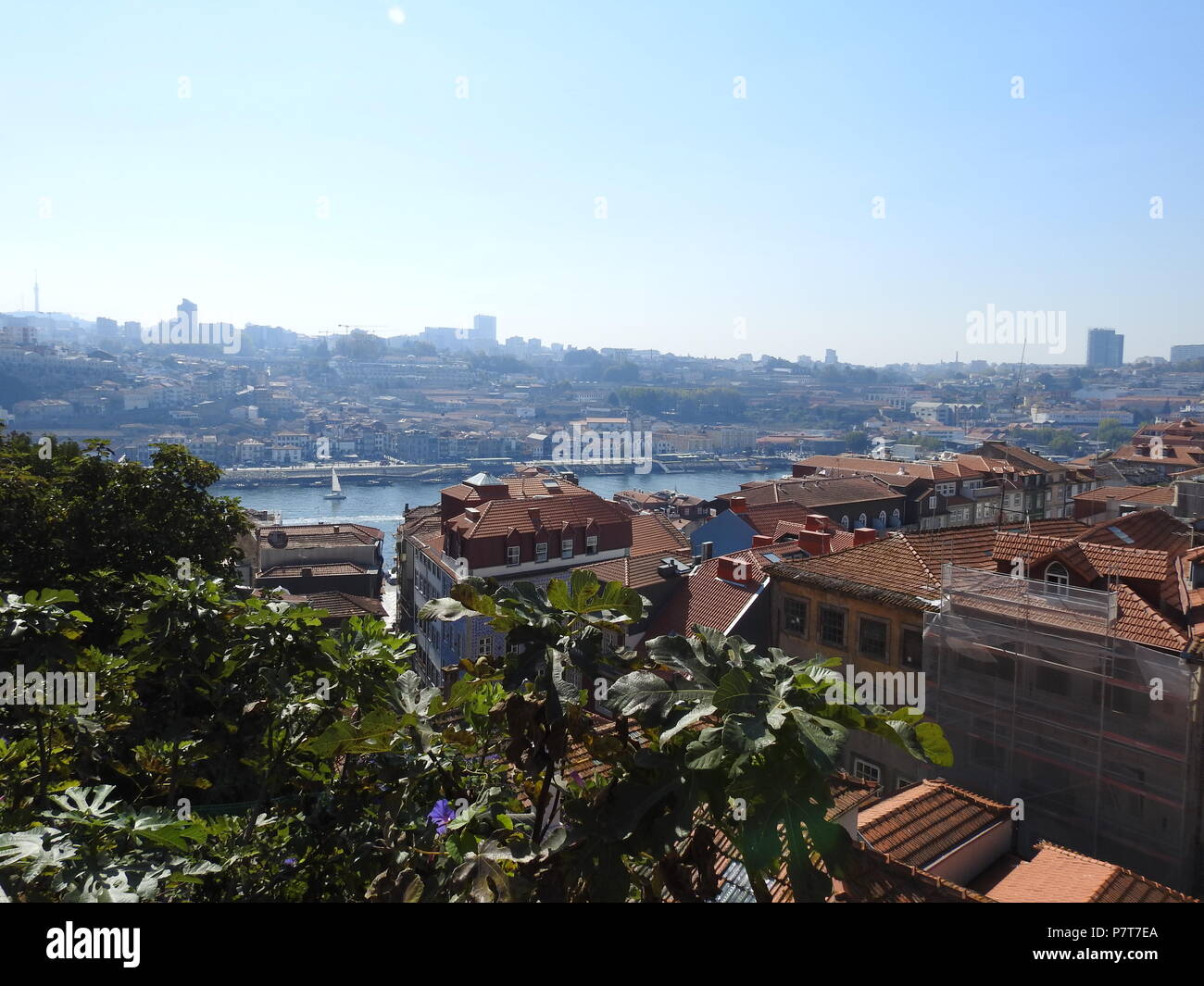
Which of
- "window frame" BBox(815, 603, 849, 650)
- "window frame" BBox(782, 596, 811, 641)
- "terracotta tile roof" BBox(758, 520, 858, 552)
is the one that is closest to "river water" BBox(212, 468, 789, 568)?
"terracotta tile roof" BBox(758, 520, 858, 552)

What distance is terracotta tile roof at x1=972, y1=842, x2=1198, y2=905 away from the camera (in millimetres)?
4656

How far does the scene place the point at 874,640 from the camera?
10281mm

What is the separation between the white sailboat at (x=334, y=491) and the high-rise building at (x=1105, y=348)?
153602 millimetres

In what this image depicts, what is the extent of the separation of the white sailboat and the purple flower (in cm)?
7281

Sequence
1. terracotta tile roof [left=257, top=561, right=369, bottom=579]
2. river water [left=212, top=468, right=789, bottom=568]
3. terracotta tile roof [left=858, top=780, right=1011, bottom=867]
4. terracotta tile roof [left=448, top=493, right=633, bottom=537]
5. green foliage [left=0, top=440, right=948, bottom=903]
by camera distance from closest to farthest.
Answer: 1. green foliage [left=0, top=440, right=948, bottom=903]
2. terracotta tile roof [left=858, top=780, right=1011, bottom=867]
3. terracotta tile roof [left=448, top=493, right=633, bottom=537]
4. terracotta tile roof [left=257, top=561, right=369, bottom=579]
5. river water [left=212, top=468, right=789, bottom=568]

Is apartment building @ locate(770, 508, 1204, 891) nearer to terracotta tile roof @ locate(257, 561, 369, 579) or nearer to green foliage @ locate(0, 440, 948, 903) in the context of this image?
green foliage @ locate(0, 440, 948, 903)

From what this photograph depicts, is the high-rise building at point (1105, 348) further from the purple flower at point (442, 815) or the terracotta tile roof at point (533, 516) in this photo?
the purple flower at point (442, 815)

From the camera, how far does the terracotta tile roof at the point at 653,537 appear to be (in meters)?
20.2

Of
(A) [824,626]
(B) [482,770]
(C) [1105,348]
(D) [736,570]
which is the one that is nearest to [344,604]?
(D) [736,570]

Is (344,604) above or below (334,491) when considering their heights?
above

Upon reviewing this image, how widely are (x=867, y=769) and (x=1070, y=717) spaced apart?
7.44 feet

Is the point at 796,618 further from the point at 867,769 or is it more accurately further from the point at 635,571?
the point at 635,571

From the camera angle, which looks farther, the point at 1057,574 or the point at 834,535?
the point at 834,535

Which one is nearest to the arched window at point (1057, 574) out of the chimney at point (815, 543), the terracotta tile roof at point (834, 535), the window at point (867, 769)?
the window at point (867, 769)
